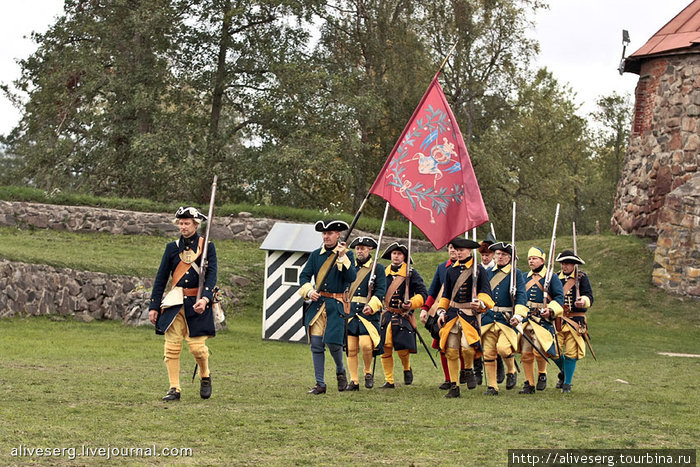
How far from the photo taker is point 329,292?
40.7ft

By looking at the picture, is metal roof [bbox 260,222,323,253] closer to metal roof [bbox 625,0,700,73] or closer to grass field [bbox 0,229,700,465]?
grass field [bbox 0,229,700,465]

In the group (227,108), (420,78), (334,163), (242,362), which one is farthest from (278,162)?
(242,362)

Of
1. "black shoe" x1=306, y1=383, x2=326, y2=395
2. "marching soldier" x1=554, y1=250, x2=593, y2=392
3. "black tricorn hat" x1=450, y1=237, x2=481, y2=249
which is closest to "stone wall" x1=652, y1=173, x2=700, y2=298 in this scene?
"marching soldier" x1=554, y1=250, x2=593, y2=392

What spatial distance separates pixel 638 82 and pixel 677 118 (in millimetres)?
2193

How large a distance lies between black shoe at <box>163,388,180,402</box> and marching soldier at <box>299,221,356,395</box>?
208cm

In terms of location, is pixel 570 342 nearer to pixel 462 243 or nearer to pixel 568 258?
pixel 568 258

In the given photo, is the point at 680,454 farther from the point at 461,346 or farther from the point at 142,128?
the point at 142,128

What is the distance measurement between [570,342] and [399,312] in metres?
2.44

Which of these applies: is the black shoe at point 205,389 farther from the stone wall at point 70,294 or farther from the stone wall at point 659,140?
the stone wall at point 659,140

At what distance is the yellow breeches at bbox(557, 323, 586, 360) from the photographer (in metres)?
13.7

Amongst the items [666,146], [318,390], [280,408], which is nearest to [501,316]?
[318,390]

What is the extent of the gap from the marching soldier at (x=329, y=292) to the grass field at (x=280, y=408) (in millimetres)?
642

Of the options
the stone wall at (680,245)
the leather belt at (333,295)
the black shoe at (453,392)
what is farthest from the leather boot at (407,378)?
the stone wall at (680,245)

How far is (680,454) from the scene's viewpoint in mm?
7961
